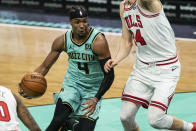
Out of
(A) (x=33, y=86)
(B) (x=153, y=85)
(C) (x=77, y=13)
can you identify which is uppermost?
(C) (x=77, y=13)

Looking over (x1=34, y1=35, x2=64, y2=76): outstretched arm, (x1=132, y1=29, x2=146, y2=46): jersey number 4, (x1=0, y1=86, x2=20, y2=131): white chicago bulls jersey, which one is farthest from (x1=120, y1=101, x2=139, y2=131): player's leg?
(x1=0, y1=86, x2=20, y2=131): white chicago bulls jersey

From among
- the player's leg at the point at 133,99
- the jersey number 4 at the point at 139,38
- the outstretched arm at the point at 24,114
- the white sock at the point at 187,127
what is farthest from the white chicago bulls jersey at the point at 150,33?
the outstretched arm at the point at 24,114

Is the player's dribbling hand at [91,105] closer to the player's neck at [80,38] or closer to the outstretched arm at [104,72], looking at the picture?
the outstretched arm at [104,72]

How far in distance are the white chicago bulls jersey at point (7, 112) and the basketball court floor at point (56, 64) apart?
2446 mm

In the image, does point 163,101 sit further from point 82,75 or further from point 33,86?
point 33,86

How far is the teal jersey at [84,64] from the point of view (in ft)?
17.3

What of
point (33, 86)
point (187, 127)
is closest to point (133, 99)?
point (187, 127)

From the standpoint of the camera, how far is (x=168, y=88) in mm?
5129

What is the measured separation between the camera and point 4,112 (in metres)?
3.62

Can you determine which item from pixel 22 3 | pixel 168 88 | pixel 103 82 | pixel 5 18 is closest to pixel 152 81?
pixel 168 88

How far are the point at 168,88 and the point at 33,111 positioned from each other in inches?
96.9

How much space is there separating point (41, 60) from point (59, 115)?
4.56 m

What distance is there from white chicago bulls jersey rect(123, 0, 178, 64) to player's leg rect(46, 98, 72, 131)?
103 cm

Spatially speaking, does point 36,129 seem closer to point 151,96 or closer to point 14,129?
point 14,129
